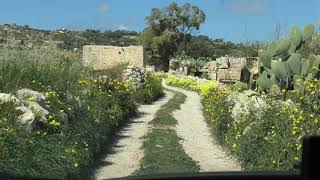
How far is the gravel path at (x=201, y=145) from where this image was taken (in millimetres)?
9320

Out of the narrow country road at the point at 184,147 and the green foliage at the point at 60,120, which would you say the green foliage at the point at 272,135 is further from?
the green foliage at the point at 60,120

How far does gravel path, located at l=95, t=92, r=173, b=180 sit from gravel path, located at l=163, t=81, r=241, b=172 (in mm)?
956

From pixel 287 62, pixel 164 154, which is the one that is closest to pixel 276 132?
pixel 164 154

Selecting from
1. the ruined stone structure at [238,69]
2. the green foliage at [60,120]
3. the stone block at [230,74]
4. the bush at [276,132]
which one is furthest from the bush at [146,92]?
the bush at [276,132]

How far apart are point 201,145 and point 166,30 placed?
50.4m

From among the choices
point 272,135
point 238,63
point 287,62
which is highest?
point 287,62

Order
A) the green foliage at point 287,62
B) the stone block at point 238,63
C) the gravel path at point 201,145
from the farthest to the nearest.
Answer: the stone block at point 238,63 < the green foliage at point 287,62 < the gravel path at point 201,145

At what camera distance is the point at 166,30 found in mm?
61531

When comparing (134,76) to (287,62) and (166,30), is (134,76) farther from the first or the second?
(166,30)

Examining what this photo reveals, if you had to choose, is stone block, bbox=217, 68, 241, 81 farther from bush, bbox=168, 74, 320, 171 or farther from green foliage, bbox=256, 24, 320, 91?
bush, bbox=168, 74, 320, 171

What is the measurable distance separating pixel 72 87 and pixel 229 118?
3.36 metres

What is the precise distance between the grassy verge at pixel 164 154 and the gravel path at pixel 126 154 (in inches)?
6.6

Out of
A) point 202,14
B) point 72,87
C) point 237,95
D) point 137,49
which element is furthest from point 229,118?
point 202,14

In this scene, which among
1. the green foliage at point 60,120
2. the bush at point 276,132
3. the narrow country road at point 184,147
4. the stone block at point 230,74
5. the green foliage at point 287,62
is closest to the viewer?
the green foliage at point 60,120
